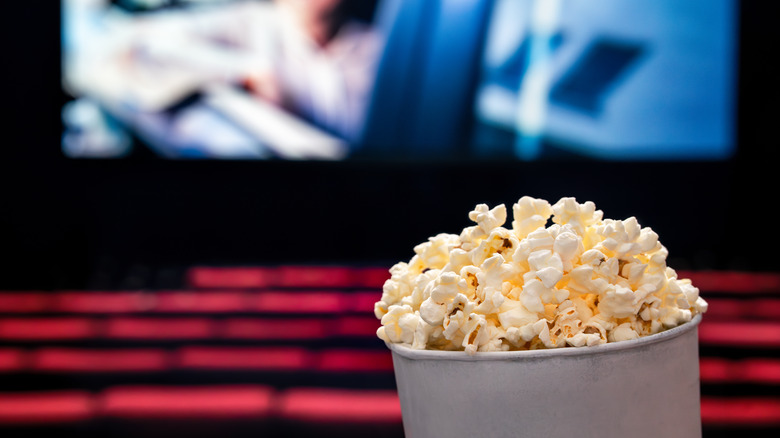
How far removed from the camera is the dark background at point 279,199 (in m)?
3.30

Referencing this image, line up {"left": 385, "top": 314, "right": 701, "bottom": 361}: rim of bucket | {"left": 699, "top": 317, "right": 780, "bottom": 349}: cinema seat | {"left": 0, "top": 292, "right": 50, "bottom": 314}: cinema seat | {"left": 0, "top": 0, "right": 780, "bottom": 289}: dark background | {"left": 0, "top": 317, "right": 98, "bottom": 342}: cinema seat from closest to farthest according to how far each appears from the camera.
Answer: {"left": 385, "top": 314, "right": 701, "bottom": 361}: rim of bucket, {"left": 699, "top": 317, "right": 780, "bottom": 349}: cinema seat, {"left": 0, "top": 317, "right": 98, "bottom": 342}: cinema seat, {"left": 0, "top": 292, "right": 50, "bottom": 314}: cinema seat, {"left": 0, "top": 0, "right": 780, "bottom": 289}: dark background

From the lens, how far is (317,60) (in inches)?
126

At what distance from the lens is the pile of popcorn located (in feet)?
1.89

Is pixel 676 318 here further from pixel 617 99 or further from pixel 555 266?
pixel 617 99

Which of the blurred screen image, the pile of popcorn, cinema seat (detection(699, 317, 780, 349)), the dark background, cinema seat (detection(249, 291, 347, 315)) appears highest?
the blurred screen image

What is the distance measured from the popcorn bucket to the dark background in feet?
8.91

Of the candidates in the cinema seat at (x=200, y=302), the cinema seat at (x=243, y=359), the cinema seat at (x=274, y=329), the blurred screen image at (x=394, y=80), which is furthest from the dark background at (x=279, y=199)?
the cinema seat at (x=243, y=359)

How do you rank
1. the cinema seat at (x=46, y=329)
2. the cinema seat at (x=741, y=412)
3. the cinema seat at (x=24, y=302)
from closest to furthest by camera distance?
the cinema seat at (x=741, y=412) → the cinema seat at (x=46, y=329) → the cinema seat at (x=24, y=302)

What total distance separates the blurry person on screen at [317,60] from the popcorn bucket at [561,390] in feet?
8.87

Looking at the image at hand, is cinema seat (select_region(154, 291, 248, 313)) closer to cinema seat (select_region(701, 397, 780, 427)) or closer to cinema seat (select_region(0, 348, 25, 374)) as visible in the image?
cinema seat (select_region(0, 348, 25, 374))

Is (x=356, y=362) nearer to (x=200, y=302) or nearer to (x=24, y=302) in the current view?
(x=200, y=302)

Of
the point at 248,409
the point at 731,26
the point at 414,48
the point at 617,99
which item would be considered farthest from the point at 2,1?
the point at 731,26

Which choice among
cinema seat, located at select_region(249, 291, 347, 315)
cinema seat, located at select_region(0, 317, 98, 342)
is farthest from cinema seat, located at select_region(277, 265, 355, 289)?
cinema seat, located at select_region(0, 317, 98, 342)

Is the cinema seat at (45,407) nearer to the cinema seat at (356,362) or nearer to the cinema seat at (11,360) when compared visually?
the cinema seat at (11,360)
